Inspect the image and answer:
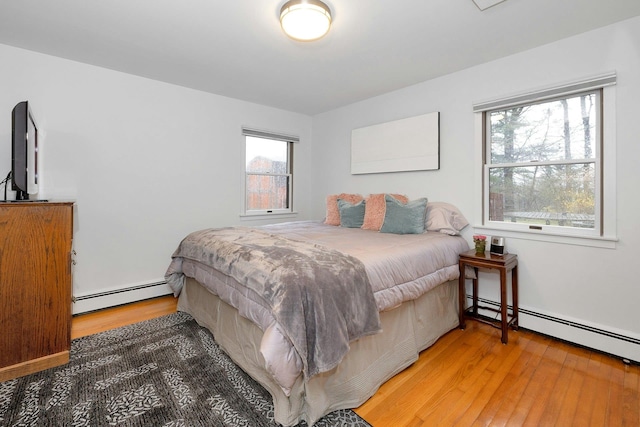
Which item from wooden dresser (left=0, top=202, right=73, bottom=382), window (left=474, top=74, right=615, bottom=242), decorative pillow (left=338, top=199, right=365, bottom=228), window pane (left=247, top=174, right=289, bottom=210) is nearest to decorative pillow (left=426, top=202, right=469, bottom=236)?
window (left=474, top=74, right=615, bottom=242)

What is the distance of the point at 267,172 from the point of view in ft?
13.8

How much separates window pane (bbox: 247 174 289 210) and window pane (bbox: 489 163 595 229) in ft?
9.04

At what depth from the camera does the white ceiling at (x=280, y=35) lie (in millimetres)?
1937

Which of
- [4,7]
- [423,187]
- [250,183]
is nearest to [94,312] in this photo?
[250,183]

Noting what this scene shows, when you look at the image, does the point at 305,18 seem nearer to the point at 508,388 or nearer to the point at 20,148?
the point at 20,148

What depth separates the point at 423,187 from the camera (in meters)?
3.23

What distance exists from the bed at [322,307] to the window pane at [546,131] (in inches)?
38.3

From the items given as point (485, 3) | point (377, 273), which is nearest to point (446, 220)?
point (377, 273)

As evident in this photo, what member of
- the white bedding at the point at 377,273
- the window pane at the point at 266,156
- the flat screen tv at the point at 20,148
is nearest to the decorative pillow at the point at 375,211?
the white bedding at the point at 377,273

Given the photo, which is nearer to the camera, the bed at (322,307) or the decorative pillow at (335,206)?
the bed at (322,307)

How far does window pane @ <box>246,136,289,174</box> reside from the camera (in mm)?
4043

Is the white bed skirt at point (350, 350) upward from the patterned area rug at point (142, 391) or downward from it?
upward

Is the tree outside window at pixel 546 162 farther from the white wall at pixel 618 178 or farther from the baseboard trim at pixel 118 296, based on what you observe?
the baseboard trim at pixel 118 296

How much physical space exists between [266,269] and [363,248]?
0.77 meters
